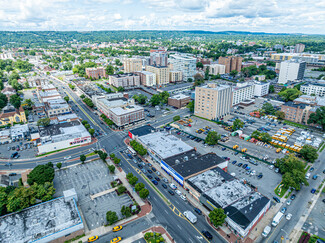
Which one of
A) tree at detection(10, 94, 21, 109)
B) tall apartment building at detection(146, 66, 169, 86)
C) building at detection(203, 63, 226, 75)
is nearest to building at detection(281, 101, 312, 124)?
tall apartment building at detection(146, 66, 169, 86)

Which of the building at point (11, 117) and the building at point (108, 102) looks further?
the building at point (108, 102)

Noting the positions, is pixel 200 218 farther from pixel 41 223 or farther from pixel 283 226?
pixel 41 223

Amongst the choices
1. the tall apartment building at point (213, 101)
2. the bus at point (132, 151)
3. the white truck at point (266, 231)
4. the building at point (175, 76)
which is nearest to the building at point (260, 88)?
the tall apartment building at point (213, 101)

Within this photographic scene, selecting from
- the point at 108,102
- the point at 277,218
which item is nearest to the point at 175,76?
the point at 108,102

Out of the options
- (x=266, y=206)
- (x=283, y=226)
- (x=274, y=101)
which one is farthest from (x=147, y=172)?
(x=274, y=101)

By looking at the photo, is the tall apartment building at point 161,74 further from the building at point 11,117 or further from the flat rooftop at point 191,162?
the flat rooftop at point 191,162

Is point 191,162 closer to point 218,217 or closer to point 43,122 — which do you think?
point 218,217

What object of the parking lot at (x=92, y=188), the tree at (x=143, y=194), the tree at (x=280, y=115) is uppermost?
the tree at (x=280, y=115)

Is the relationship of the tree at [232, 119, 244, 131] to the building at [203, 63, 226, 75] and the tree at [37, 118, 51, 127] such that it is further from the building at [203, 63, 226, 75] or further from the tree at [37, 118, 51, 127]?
the building at [203, 63, 226, 75]
